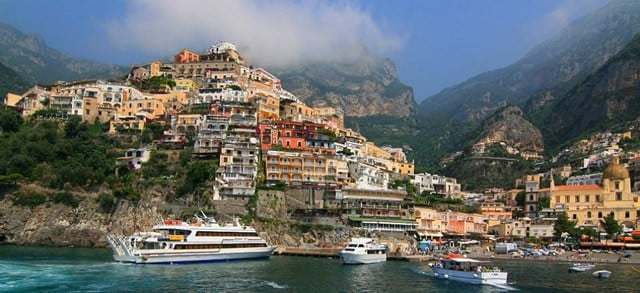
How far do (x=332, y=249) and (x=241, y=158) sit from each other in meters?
17.2

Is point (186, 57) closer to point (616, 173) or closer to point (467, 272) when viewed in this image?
point (616, 173)

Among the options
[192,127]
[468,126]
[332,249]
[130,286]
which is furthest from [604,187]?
[468,126]

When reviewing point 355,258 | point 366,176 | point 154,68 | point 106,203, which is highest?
point 154,68

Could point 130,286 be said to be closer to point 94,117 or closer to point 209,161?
point 209,161

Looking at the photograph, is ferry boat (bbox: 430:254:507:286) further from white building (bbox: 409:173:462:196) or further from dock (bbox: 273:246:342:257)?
white building (bbox: 409:173:462:196)

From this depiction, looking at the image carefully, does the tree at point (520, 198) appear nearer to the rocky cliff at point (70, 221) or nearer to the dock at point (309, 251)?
the dock at point (309, 251)

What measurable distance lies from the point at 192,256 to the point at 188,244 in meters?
1.07

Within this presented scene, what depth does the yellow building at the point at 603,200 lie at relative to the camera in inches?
3211

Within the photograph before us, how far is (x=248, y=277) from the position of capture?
41.8m

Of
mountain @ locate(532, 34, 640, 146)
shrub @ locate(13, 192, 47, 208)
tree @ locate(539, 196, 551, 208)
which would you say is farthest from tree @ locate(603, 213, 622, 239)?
shrub @ locate(13, 192, 47, 208)

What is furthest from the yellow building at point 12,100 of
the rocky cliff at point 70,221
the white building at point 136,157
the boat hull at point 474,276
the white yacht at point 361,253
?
the boat hull at point 474,276

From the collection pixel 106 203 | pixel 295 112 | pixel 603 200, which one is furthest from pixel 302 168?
pixel 603 200

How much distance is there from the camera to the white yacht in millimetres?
54281

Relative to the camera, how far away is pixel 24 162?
6944 cm
